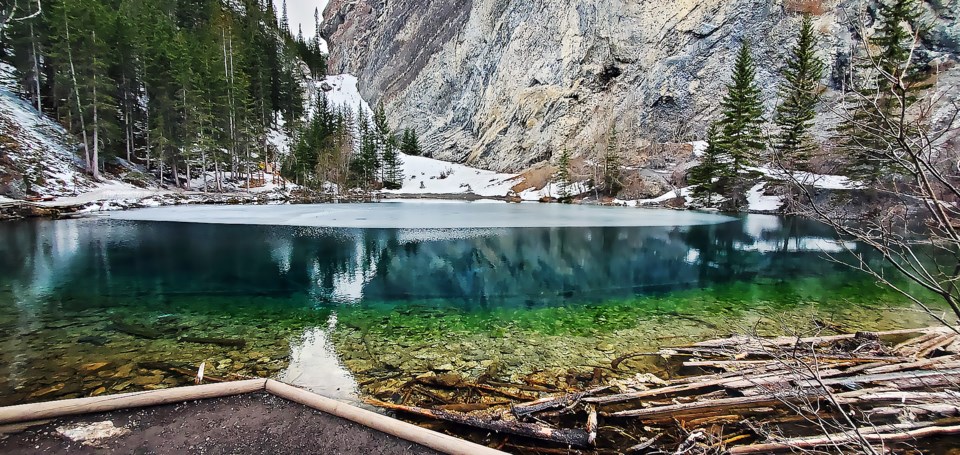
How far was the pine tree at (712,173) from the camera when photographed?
36.5m

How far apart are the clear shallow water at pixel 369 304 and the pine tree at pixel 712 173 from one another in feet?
61.9

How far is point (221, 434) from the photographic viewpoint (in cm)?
394

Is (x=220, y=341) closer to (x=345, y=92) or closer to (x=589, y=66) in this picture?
(x=589, y=66)

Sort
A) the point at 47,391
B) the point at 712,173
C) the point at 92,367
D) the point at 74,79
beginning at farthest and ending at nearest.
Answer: the point at 712,173 → the point at 74,79 → the point at 92,367 → the point at 47,391

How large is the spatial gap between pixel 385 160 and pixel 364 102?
44147mm

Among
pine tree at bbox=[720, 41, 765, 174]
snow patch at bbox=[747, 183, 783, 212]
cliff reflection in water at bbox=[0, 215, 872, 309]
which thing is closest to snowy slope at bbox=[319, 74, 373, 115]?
pine tree at bbox=[720, 41, 765, 174]

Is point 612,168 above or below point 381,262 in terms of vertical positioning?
above

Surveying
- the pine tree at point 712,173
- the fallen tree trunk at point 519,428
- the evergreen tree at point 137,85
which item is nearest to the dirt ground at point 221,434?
the fallen tree trunk at point 519,428

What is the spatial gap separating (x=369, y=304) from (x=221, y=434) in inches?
244

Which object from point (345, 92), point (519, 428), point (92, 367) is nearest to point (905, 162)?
point (519, 428)

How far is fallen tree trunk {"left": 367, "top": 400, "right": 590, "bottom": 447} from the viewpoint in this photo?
15.0 ft

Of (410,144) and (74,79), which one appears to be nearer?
(74,79)

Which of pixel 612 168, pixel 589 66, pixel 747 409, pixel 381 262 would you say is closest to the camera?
pixel 747 409

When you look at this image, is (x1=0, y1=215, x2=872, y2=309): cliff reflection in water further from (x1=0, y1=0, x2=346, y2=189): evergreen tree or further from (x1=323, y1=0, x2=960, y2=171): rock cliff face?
(x1=323, y1=0, x2=960, y2=171): rock cliff face
